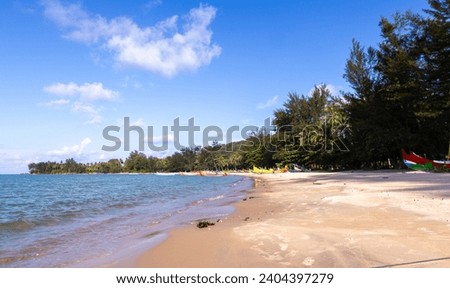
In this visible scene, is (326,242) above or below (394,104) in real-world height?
below

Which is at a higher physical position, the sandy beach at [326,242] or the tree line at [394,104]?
the tree line at [394,104]

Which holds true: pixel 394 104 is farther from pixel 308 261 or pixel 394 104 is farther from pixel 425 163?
pixel 308 261

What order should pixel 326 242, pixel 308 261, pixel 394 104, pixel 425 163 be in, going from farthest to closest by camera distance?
pixel 394 104
pixel 425 163
pixel 326 242
pixel 308 261

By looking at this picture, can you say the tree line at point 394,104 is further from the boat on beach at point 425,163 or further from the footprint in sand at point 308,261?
the footprint in sand at point 308,261

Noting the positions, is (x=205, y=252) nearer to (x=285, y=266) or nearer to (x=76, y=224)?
(x=285, y=266)

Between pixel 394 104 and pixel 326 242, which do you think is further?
pixel 394 104

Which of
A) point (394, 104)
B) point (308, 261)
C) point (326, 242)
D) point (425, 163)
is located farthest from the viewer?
point (394, 104)

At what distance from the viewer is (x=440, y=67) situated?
29.8 m

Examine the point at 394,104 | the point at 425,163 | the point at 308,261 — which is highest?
the point at 394,104

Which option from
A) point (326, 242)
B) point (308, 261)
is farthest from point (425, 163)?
point (308, 261)

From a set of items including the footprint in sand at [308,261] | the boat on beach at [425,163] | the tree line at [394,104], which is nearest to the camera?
the footprint in sand at [308,261]

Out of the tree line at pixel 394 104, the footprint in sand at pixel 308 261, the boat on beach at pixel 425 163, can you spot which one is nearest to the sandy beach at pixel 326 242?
the footprint in sand at pixel 308 261

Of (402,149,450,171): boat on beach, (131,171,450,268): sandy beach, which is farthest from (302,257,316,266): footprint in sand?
(402,149,450,171): boat on beach

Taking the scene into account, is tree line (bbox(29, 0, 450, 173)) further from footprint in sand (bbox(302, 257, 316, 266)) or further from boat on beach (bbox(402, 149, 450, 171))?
footprint in sand (bbox(302, 257, 316, 266))
